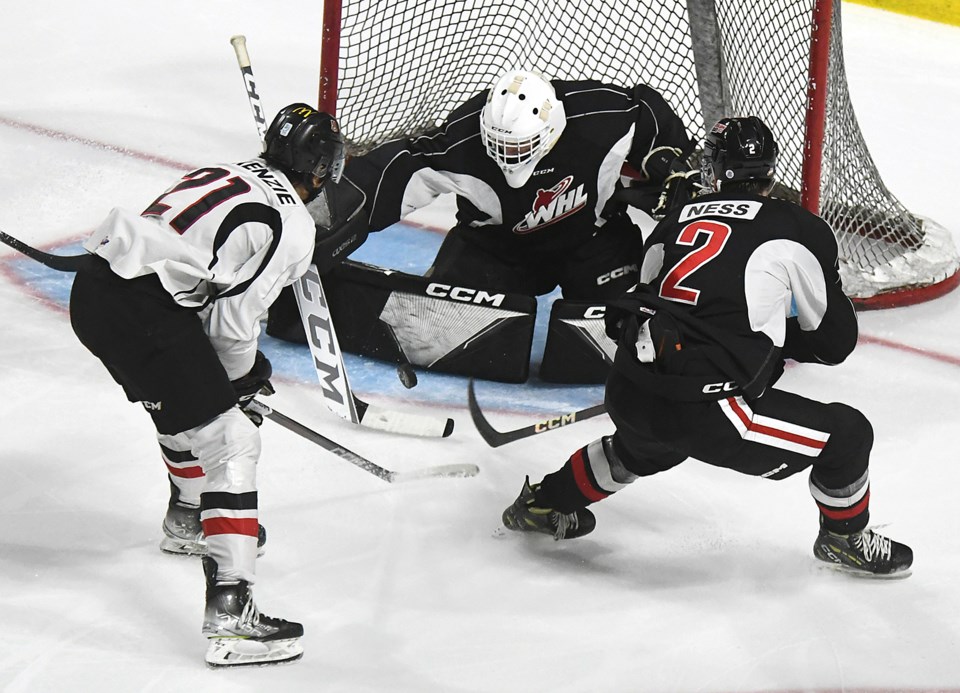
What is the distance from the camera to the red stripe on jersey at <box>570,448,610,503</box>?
2.75 meters

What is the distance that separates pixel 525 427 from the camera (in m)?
3.29

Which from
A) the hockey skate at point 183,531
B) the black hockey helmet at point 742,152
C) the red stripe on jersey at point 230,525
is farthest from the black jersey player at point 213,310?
the black hockey helmet at point 742,152

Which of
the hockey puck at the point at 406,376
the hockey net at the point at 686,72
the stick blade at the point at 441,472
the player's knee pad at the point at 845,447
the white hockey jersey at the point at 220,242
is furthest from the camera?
the hockey net at the point at 686,72

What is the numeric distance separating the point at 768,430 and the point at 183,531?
47.9 inches

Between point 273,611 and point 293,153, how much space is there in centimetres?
89

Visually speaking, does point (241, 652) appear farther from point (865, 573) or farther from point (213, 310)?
point (865, 573)

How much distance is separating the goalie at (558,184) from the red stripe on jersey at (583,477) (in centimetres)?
84

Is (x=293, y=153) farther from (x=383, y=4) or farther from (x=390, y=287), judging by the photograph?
(x=383, y=4)

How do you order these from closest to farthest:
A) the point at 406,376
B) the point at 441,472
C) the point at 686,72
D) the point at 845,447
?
the point at 845,447 < the point at 441,472 < the point at 406,376 < the point at 686,72

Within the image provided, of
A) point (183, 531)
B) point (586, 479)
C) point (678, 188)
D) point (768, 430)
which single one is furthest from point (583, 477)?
point (678, 188)

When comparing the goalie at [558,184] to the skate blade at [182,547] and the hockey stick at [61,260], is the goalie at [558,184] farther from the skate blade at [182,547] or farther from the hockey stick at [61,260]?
the skate blade at [182,547]

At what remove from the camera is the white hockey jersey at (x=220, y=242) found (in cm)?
231

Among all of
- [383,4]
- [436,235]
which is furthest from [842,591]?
[383,4]

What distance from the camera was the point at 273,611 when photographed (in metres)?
2.60
